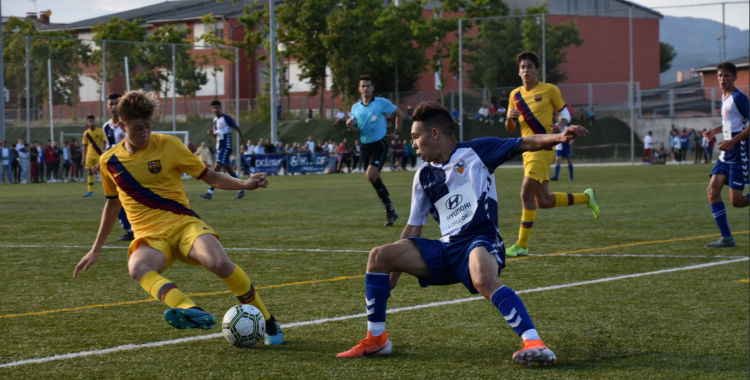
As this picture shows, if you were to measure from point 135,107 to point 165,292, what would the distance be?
111 centimetres

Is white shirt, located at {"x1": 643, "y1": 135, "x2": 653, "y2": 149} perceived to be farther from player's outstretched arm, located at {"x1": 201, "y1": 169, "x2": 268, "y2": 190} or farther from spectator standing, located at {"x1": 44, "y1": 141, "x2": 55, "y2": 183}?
player's outstretched arm, located at {"x1": 201, "y1": 169, "x2": 268, "y2": 190}

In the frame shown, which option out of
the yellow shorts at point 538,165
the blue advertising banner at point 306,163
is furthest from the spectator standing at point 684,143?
the yellow shorts at point 538,165

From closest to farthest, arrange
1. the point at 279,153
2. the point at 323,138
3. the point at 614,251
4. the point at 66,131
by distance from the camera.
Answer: the point at 614,251, the point at 66,131, the point at 279,153, the point at 323,138

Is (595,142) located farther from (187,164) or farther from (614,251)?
(187,164)

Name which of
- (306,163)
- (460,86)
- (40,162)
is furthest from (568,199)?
(460,86)

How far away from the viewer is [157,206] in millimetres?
5098

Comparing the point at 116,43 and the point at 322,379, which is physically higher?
the point at 116,43

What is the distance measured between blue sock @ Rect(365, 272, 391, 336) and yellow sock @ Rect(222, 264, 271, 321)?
720mm

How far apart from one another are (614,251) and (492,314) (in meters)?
3.79

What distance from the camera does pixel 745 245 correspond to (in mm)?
9375

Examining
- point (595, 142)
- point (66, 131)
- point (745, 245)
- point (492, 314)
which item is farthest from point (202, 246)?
point (595, 142)

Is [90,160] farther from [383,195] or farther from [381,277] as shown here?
[381,277]

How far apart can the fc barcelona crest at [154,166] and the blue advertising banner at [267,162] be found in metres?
30.1

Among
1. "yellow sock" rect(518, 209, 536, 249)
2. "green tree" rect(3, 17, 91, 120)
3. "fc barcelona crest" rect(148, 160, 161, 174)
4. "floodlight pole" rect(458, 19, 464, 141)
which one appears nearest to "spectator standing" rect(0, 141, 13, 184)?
"green tree" rect(3, 17, 91, 120)
